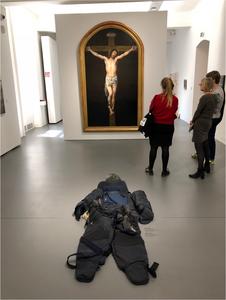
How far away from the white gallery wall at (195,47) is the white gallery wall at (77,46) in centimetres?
139

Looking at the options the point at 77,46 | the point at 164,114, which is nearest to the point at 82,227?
the point at 164,114

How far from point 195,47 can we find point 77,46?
404cm

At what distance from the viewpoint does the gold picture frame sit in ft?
20.1

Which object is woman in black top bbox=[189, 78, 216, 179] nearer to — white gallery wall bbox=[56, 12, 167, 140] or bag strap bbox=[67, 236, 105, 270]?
bag strap bbox=[67, 236, 105, 270]

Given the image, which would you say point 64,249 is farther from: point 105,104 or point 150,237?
point 105,104

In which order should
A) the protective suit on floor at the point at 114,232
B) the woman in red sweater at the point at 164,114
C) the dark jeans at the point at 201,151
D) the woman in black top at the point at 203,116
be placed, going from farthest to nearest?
the dark jeans at the point at 201,151, the woman in red sweater at the point at 164,114, the woman in black top at the point at 203,116, the protective suit on floor at the point at 114,232

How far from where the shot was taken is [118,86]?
6441 mm

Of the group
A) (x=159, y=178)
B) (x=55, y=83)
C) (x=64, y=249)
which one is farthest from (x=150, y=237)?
(x=55, y=83)

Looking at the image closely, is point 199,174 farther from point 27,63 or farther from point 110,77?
point 27,63

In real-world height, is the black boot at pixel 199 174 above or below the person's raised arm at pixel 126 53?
below

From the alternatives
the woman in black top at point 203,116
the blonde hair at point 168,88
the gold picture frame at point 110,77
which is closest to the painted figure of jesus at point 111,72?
the gold picture frame at point 110,77

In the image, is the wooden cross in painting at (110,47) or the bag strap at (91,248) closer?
the bag strap at (91,248)

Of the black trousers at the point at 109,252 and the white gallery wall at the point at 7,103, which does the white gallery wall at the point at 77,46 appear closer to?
the white gallery wall at the point at 7,103

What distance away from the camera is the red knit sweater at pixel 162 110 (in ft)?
12.4
